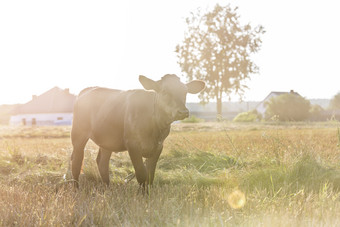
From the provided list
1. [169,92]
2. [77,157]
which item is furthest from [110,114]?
[169,92]

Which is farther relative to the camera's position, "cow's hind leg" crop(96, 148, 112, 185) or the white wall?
the white wall

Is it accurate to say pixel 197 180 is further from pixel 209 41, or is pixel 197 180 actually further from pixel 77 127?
pixel 209 41

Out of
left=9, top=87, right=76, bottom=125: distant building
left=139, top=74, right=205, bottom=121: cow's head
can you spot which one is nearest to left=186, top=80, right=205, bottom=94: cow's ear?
left=139, top=74, right=205, bottom=121: cow's head

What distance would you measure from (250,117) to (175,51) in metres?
14.6

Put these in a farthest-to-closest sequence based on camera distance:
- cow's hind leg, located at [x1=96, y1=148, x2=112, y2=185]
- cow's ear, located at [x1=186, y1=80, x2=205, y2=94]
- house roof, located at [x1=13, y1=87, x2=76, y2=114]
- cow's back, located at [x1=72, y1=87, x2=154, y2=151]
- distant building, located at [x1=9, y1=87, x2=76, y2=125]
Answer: house roof, located at [x1=13, y1=87, x2=76, y2=114]
distant building, located at [x1=9, y1=87, x2=76, y2=125]
cow's hind leg, located at [x1=96, y1=148, x2=112, y2=185]
cow's ear, located at [x1=186, y1=80, x2=205, y2=94]
cow's back, located at [x1=72, y1=87, x2=154, y2=151]

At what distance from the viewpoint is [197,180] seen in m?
5.77

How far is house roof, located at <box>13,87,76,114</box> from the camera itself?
186 ft

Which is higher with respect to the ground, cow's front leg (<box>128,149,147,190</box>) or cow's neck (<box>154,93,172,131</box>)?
cow's neck (<box>154,93,172,131</box>)

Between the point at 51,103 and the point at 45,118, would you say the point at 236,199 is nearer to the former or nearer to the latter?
the point at 45,118

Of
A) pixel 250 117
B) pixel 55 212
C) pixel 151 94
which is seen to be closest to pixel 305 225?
pixel 55 212

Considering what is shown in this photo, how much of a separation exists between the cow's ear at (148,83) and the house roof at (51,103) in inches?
2084

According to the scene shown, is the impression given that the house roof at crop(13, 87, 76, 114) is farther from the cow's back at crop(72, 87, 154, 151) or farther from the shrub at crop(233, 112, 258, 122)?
the cow's back at crop(72, 87, 154, 151)

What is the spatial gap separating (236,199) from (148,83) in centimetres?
194

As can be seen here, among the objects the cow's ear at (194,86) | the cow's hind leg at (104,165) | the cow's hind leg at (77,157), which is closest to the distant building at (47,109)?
the cow's hind leg at (77,157)
